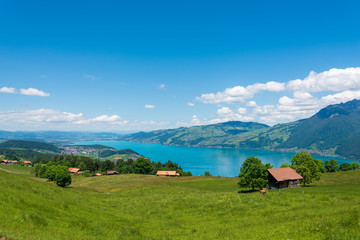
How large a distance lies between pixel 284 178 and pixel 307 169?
345 inches

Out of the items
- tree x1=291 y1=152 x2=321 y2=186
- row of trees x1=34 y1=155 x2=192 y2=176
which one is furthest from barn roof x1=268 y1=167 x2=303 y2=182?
row of trees x1=34 y1=155 x2=192 y2=176

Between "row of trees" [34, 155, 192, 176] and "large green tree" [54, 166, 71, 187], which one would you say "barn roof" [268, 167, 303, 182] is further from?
"row of trees" [34, 155, 192, 176]

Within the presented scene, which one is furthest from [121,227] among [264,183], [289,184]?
[289,184]

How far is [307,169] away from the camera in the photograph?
61.7m

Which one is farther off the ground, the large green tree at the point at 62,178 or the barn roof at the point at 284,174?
the barn roof at the point at 284,174

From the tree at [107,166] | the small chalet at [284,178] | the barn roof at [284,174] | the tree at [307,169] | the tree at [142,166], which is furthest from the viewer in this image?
the tree at [107,166]

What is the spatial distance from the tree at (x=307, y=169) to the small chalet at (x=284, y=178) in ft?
6.50

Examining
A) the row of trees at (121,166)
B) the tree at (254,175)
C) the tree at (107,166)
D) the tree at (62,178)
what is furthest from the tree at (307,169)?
the tree at (107,166)

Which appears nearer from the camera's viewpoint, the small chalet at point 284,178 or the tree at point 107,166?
the small chalet at point 284,178

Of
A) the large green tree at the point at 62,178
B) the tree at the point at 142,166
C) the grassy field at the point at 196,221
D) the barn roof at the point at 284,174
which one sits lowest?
the tree at the point at 142,166

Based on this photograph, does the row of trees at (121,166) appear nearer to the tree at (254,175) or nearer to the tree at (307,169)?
the tree at (307,169)

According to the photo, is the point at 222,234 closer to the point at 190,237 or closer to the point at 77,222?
the point at 190,237

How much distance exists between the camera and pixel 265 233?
55.2ft

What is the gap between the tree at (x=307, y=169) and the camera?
62000mm
